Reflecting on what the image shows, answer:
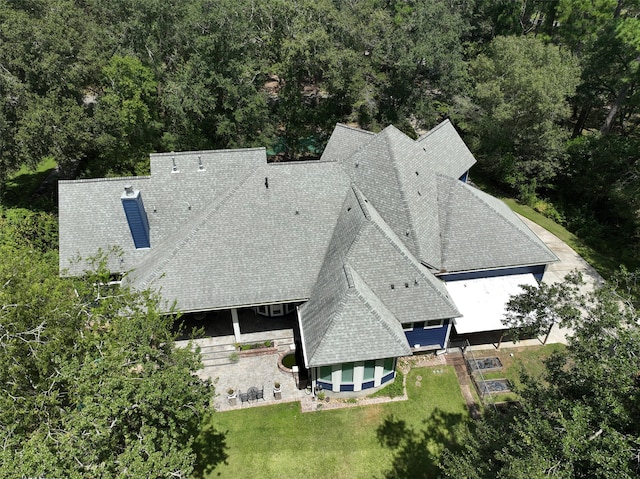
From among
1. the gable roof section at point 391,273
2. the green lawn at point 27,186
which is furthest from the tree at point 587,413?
the green lawn at point 27,186

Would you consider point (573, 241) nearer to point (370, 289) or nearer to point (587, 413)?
point (370, 289)

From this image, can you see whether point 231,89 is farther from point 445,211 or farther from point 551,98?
point 551,98

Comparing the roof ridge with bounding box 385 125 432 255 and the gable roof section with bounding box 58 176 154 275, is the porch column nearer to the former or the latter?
the gable roof section with bounding box 58 176 154 275

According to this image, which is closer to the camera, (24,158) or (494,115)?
(24,158)

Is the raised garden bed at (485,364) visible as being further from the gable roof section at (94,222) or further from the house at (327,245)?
the gable roof section at (94,222)

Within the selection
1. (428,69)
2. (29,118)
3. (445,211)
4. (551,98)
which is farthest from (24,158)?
(551,98)

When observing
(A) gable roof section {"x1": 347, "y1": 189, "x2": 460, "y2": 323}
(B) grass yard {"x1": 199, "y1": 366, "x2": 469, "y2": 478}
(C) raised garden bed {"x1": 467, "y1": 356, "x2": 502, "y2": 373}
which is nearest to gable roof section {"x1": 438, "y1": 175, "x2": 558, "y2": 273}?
(A) gable roof section {"x1": 347, "y1": 189, "x2": 460, "y2": 323}

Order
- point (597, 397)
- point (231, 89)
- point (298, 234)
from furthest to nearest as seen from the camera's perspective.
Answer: point (231, 89)
point (298, 234)
point (597, 397)
